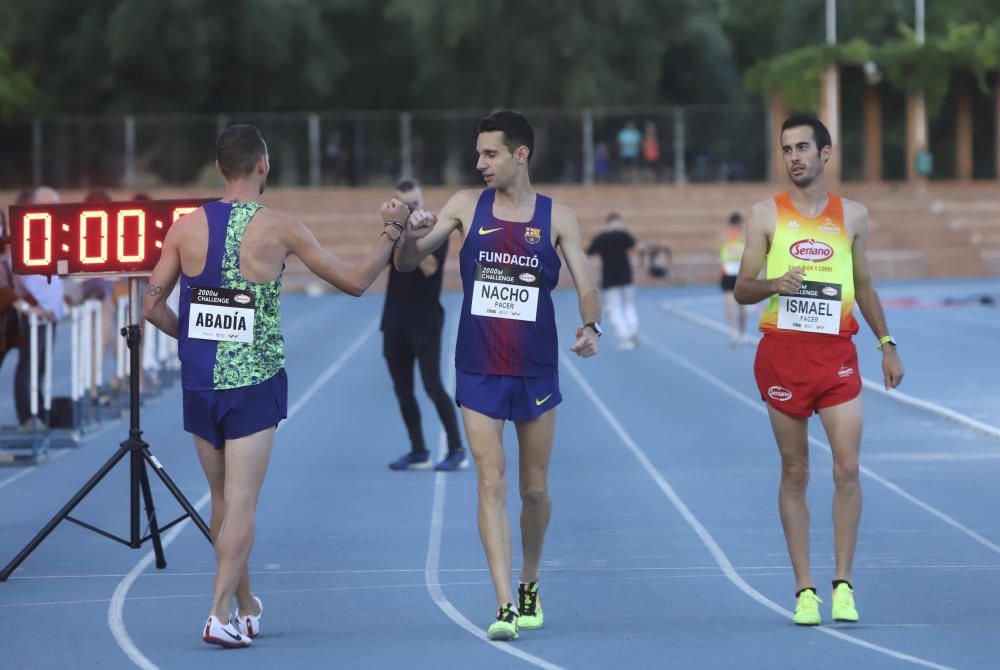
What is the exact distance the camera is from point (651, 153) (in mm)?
51125

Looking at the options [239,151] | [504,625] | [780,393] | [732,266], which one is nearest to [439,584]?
[504,625]

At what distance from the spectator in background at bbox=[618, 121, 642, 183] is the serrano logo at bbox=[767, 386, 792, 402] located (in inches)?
1709

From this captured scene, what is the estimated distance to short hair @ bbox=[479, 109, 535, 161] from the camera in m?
7.34

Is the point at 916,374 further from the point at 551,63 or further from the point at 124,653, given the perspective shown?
the point at 551,63

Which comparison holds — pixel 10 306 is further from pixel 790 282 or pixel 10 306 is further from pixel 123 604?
pixel 790 282

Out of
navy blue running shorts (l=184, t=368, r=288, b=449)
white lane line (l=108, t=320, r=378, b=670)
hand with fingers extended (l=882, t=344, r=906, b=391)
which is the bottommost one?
white lane line (l=108, t=320, r=378, b=670)

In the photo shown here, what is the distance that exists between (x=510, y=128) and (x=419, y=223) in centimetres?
54

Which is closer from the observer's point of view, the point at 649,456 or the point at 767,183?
the point at 649,456

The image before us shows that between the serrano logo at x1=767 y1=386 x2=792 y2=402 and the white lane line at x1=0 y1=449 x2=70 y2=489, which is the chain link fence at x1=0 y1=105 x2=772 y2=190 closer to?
the white lane line at x1=0 y1=449 x2=70 y2=489

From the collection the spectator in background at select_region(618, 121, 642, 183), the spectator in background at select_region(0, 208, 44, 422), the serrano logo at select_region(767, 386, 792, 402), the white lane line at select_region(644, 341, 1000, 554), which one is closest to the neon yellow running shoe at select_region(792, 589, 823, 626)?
the serrano logo at select_region(767, 386, 792, 402)

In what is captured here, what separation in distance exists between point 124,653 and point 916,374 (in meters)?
14.3

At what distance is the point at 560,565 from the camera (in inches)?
354

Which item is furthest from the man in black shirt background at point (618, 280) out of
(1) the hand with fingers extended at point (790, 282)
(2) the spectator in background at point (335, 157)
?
(2) the spectator in background at point (335, 157)

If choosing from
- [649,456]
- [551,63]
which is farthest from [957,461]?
[551,63]
